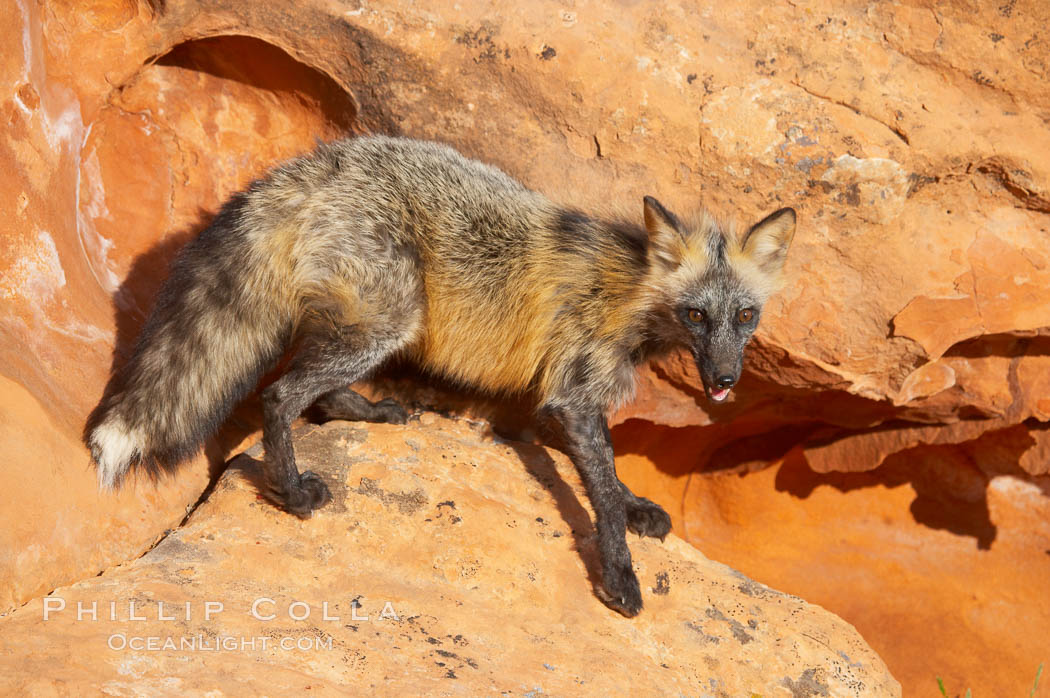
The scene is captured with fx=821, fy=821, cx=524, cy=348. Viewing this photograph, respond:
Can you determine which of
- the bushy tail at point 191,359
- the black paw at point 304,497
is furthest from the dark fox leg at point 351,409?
the black paw at point 304,497

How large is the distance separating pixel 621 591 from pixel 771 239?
176 centimetres

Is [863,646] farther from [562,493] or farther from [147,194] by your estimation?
[147,194]

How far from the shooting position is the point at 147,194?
478 cm

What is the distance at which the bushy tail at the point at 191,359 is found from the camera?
3660mm

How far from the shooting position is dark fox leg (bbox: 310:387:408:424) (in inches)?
171

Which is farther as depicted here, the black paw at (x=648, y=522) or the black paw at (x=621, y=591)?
the black paw at (x=648, y=522)

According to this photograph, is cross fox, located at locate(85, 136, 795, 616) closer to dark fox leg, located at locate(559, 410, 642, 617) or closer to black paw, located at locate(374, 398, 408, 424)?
dark fox leg, located at locate(559, 410, 642, 617)

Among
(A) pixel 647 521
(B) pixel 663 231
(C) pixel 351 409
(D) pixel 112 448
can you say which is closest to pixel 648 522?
(A) pixel 647 521

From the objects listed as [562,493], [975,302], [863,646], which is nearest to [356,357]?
[562,493]

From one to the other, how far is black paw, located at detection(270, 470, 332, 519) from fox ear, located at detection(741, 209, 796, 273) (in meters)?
2.24

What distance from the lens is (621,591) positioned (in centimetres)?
363

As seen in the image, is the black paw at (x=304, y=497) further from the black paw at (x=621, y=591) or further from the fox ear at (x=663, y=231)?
the fox ear at (x=663, y=231)

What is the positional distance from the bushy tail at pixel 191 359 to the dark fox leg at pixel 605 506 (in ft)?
4.90

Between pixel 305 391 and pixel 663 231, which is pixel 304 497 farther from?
pixel 663 231
